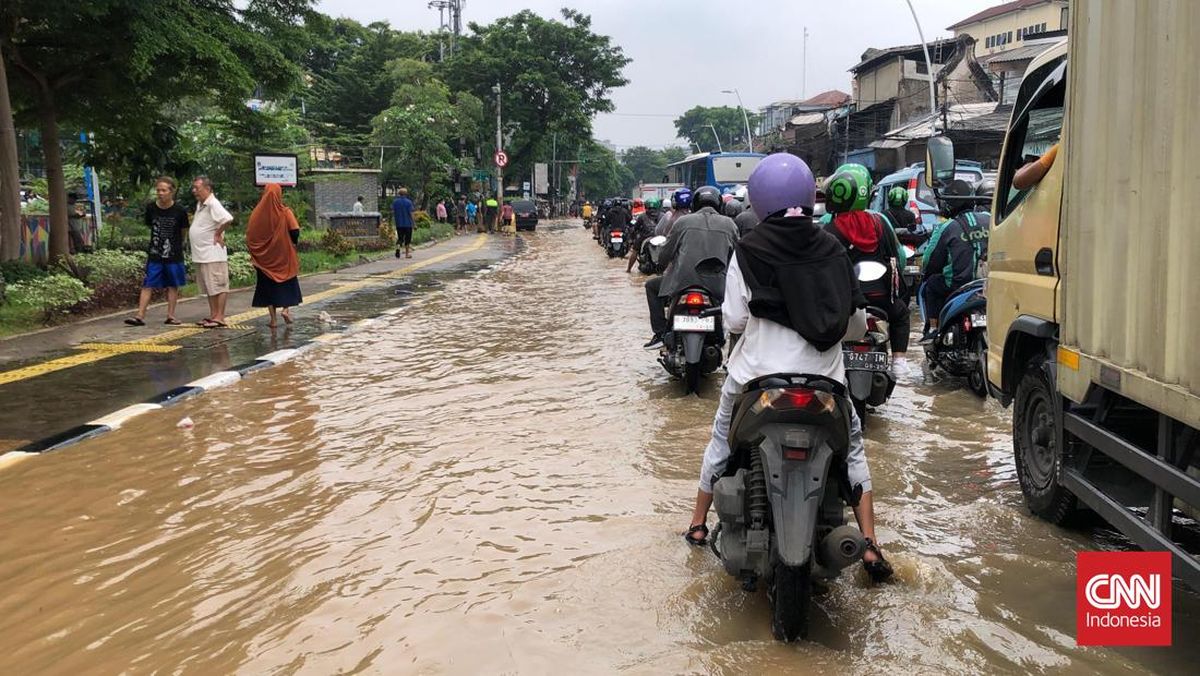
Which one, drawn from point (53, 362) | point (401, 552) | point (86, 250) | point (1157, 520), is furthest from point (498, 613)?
point (86, 250)

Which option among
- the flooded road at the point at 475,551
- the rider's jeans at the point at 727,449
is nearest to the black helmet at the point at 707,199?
the flooded road at the point at 475,551

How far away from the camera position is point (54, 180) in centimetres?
1252

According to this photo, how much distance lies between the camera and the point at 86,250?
561 inches

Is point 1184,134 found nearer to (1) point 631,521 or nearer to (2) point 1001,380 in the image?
(2) point 1001,380

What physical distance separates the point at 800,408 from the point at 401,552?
6.26 feet

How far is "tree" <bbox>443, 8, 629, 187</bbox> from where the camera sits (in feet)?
161

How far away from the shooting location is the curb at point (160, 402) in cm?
532

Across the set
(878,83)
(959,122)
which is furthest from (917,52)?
(959,122)

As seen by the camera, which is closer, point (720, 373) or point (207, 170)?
point (720, 373)

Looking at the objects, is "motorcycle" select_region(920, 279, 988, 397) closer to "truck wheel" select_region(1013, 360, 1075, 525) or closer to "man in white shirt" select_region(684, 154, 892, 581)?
"truck wheel" select_region(1013, 360, 1075, 525)

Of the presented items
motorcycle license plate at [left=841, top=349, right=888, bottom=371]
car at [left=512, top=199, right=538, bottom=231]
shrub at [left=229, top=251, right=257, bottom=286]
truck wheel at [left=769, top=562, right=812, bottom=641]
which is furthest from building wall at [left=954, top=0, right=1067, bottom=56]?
truck wheel at [left=769, top=562, right=812, bottom=641]

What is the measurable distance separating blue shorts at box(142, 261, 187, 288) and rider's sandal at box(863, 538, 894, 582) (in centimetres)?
865

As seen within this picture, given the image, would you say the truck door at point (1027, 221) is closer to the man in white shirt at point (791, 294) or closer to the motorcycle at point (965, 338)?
the man in white shirt at point (791, 294)

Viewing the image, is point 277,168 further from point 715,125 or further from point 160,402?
point 715,125
